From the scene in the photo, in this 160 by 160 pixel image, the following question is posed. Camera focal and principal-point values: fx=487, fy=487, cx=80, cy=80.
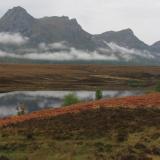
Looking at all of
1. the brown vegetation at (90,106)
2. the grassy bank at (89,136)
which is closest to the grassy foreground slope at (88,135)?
the grassy bank at (89,136)

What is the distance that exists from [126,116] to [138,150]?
9.29 metres

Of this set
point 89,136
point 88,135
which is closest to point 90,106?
point 88,135

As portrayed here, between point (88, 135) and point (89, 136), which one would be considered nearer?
point (89, 136)

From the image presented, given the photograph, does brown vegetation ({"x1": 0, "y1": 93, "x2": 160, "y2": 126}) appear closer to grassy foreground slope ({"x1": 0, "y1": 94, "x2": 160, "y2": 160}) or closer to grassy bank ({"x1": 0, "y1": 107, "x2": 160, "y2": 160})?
grassy foreground slope ({"x1": 0, "y1": 94, "x2": 160, "y2": 160})

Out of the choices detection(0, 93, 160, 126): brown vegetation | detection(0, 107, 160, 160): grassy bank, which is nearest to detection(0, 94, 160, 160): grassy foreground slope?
detection(0, 107, 160, 160): grassy bank

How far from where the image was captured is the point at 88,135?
2742 cm

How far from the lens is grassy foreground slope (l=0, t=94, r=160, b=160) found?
23000 mm

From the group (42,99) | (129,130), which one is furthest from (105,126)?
(42,99)

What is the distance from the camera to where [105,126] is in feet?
97.0

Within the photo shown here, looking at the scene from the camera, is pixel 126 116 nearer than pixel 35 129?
No

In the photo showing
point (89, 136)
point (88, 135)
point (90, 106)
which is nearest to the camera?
point (89, 136)

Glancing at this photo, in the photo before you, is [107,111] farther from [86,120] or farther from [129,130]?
[129,130]

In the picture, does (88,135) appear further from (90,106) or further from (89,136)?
(90,106)

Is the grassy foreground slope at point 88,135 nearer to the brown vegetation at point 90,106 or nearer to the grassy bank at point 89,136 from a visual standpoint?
the grassy bank at point 89,136
